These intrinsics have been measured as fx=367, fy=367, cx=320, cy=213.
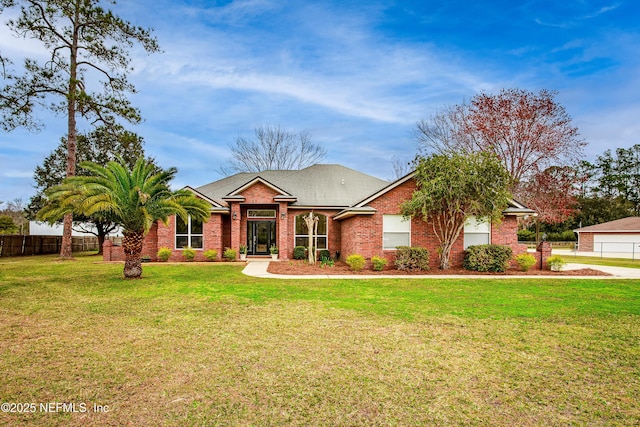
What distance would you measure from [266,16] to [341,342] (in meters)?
14.3

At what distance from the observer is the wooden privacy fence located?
25.3 meters

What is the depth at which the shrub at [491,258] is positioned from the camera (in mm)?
15992

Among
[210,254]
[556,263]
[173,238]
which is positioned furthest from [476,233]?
[173,238]

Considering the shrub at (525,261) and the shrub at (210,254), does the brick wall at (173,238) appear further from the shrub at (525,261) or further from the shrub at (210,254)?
Result: the shrub at (525,261)

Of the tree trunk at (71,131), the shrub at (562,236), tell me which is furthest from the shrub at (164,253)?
the shrub at (562,236)

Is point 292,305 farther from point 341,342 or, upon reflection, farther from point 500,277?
point 500,277

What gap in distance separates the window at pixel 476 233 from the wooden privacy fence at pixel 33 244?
29.4 m

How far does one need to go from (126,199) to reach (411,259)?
1153cm

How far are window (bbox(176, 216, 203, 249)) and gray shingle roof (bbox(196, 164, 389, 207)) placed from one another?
7.10ft

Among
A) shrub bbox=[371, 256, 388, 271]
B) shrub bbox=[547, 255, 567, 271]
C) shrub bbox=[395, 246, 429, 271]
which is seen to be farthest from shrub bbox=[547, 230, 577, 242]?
shrub bbox=[371, 256, 388, 271]

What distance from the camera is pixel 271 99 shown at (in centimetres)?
2702

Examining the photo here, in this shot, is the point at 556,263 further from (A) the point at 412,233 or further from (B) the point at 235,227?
(B) the point at 235,227

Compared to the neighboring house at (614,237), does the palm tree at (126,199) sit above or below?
above

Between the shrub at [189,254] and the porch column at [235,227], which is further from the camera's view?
the porch column at [235,227]
